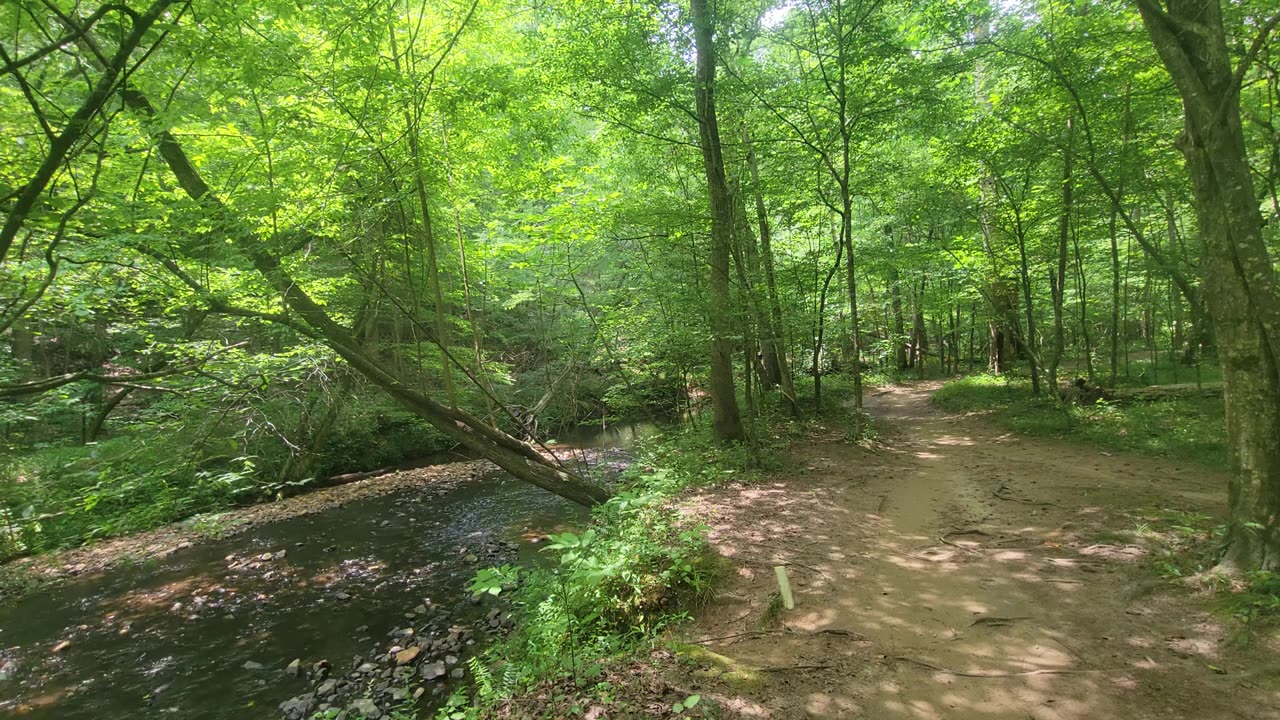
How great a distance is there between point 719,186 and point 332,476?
41.5 feet

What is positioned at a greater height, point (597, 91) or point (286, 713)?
point (597, 91)

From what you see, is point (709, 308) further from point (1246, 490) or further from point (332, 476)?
point (332, 476)

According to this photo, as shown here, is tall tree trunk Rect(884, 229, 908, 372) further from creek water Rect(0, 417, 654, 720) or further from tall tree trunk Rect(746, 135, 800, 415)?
creek water Rect(0, 417, 654, 720)

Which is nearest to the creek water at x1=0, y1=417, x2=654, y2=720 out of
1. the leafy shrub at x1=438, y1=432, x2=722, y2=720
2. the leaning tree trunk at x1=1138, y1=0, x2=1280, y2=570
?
the leafy shrub at x1=438, y1=432, x2=722, y2=720

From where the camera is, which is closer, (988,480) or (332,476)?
(988,480)

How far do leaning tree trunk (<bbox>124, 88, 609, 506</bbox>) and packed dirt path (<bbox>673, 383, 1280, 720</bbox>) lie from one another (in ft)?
8.30

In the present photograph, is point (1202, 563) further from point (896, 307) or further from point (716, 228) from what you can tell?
point (896, 307)

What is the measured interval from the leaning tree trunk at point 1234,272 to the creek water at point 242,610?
25.0ft

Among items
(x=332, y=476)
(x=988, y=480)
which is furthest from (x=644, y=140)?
(x=332, y=476)

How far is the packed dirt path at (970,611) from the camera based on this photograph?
3.03 metres

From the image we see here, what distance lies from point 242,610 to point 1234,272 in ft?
36.9

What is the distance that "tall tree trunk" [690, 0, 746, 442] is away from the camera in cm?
875

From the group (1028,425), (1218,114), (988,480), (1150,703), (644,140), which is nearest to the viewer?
(1150,703)

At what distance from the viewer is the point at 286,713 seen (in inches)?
199
